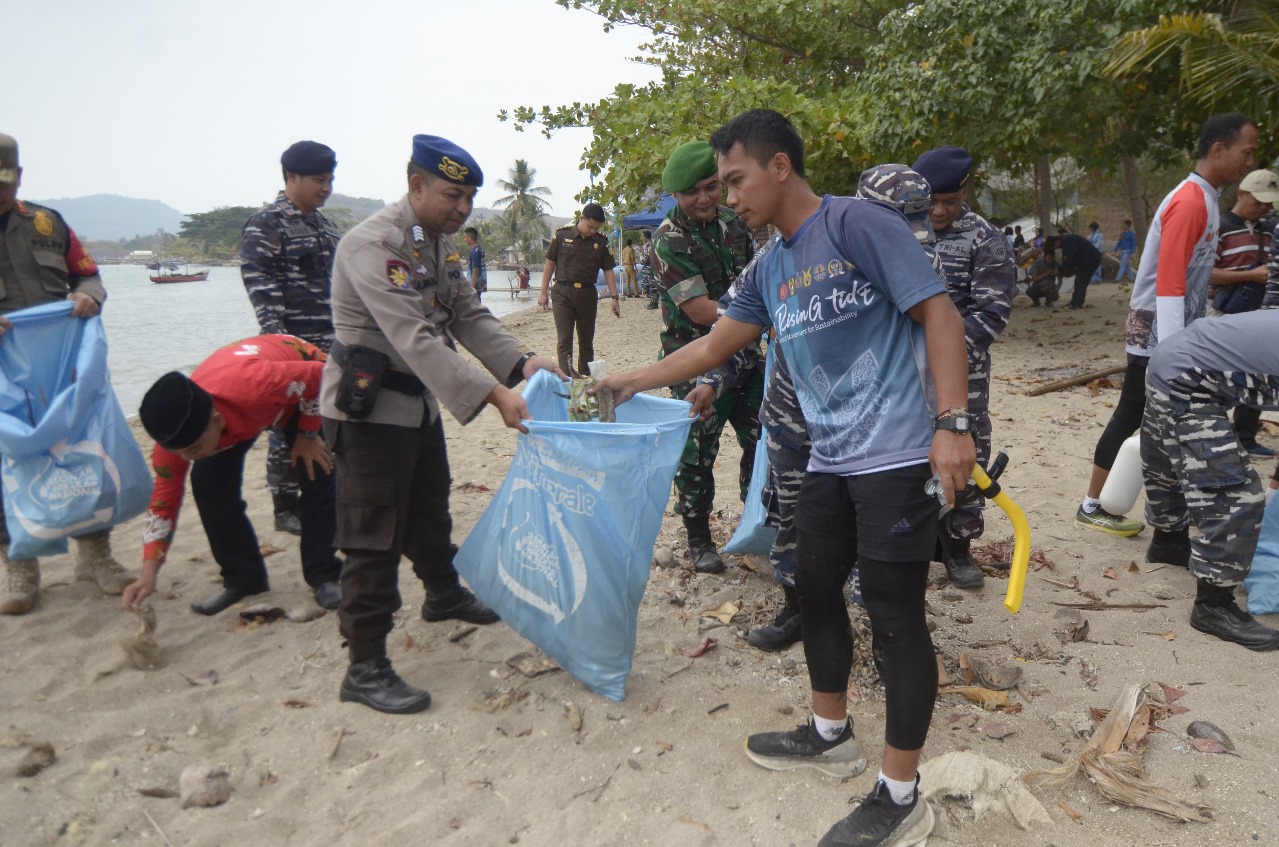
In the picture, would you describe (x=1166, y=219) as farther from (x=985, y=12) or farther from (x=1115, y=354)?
(x=1115, y=354)

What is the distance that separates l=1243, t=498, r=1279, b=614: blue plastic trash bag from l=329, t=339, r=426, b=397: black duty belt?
3.30m

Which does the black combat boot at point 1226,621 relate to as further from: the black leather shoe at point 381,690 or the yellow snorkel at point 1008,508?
the black leather shoe at point 381,690

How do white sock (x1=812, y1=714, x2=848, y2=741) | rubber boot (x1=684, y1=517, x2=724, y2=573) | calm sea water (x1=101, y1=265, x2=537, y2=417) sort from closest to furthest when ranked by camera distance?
1. white sock (x1=812, y1=714, x2=848, y2=741)
2. rubber boot (x1=684, y1=517, x2=724, y2=573)
3. calm sea water (x1=101, y1=265, x2=537, y2=417)

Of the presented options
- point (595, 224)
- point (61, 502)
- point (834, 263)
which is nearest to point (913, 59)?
point (595, 224)

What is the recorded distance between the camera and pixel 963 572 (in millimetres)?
3791

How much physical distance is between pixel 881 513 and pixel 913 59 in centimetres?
824

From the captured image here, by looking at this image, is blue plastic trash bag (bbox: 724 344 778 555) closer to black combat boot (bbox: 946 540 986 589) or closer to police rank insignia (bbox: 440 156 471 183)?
black combat boot (bbox: 946 540 986 589)

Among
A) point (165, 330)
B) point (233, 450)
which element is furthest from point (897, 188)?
point (165, 330)

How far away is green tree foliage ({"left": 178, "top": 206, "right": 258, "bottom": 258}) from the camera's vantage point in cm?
7019

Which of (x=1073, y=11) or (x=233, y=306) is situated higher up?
(x=1073, y=11)

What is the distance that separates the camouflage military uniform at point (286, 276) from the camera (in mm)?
4273

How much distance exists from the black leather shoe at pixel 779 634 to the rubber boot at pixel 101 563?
9.60 feet

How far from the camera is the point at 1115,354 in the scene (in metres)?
9.64

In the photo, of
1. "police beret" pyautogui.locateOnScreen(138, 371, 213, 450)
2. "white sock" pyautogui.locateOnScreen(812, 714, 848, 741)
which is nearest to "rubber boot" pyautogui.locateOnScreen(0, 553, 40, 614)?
"police beret" pyautogui.locateOnScreen(138, 371, 213, 450)
